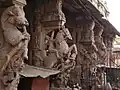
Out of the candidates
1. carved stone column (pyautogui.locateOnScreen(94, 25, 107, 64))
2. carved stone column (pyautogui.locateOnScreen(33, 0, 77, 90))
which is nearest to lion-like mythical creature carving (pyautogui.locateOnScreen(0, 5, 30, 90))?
carved stone column (pyautogui.locateOnScreen(33, 0, 77, 90))

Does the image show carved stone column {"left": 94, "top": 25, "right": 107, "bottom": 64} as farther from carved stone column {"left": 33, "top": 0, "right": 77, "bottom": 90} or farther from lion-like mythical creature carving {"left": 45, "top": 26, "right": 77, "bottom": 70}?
lion-like mythical creature carving {"left": 45, "top": 26, "right": 77, "bottom": 70}

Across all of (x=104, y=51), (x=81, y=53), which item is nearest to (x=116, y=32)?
(x=104, y=51)

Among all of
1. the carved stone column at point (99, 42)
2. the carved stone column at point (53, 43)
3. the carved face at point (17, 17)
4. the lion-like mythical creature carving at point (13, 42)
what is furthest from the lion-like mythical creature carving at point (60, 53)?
the carved stone column at point (99, 42)

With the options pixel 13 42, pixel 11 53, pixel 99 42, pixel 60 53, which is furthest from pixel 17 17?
pixel 99 42

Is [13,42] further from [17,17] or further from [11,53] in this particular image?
[17,17]

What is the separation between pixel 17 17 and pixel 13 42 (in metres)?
0.60

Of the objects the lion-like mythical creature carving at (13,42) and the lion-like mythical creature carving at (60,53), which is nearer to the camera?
the lion-like mythical creature carving at (13,42)

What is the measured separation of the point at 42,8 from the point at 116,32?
653 centimetres

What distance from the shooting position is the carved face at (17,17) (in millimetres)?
6609

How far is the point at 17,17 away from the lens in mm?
6617

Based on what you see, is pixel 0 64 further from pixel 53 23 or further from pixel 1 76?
pixel 53 23

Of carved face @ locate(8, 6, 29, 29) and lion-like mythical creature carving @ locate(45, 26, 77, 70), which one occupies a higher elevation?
carved face @ locate(8, 6, 29, 29)

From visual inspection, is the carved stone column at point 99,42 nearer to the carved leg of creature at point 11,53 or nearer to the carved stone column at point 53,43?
the carved stone column at point 53,43

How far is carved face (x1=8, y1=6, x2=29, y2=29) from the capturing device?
661 cm
